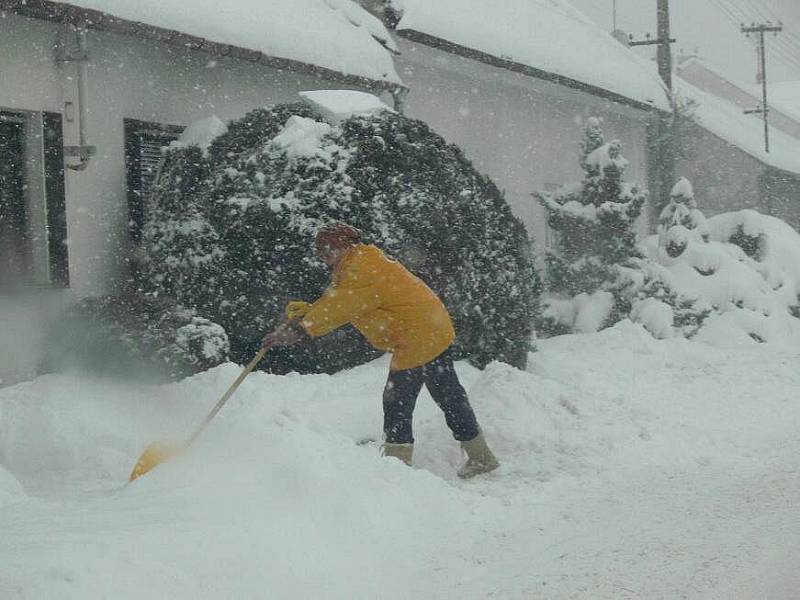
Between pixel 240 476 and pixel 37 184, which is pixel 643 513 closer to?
pixel 240 476

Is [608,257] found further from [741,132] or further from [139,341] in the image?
[741,132]

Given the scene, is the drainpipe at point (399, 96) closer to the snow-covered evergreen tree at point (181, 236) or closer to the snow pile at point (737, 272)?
the snow-covered evergreen tree at point (181, 236)

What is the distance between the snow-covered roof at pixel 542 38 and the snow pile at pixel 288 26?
0.93 meters

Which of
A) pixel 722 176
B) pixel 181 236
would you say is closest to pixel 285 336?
pixel 181 236

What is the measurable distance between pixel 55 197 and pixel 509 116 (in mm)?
8923

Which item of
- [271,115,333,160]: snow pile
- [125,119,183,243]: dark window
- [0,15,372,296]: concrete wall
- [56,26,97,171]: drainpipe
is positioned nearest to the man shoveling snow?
[271,115,333,160]: snow pile

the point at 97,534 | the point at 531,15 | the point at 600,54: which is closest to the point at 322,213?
the point at 97,534

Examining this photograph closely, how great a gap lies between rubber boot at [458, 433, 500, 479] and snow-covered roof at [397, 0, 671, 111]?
7.04 metres

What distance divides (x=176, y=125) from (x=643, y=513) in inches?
228

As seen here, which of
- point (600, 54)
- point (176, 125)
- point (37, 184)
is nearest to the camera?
point (37, 184)

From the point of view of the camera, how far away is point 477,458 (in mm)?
6352

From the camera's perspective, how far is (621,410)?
7828 millimetres

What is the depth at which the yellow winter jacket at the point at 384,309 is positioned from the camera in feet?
19.3

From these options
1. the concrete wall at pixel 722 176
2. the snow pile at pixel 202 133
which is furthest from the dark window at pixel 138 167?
the concrete wall at pixel 722 176
